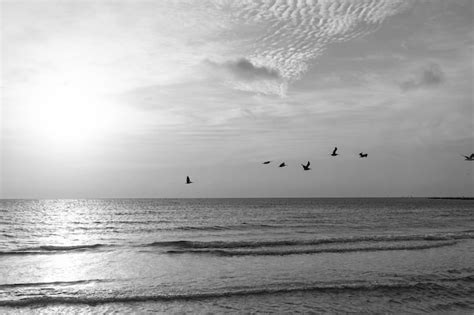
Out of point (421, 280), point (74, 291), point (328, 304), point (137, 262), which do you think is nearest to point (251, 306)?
point (328, 304)

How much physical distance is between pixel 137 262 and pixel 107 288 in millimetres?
6175

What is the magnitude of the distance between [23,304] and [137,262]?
8.81 meters

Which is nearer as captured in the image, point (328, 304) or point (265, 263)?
point (328, 304)

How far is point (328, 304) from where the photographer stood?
15.5 m

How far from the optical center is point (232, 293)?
661 inches

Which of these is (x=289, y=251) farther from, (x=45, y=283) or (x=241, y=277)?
(x=45, y=283)

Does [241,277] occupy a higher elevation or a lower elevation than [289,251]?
lower

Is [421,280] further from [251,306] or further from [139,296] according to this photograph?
[139,296]

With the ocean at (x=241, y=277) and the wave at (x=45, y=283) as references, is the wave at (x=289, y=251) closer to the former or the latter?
the ocean at (x=241, y=277)

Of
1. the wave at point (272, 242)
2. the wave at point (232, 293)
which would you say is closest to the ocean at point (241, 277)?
the wave at point (232, 293)

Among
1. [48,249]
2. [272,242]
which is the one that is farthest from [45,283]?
[272,242]

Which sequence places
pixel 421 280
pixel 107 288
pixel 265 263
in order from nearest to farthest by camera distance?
pixel 107 288, pixel 421 280, pixel 265 263

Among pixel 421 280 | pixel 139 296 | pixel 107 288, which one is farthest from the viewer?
pixel 421 280

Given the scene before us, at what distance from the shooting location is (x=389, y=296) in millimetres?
16656
